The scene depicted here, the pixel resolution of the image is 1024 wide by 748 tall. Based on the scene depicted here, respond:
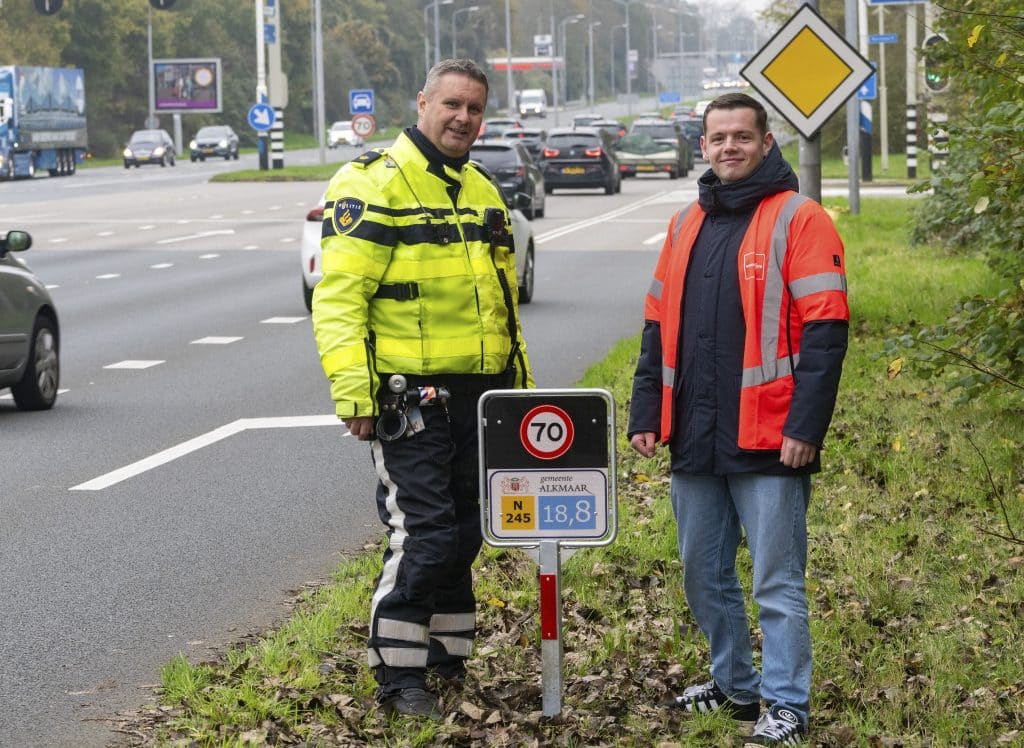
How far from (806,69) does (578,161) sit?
36203mm

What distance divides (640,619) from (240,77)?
104559 mm

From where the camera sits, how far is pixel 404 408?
511 centimetres

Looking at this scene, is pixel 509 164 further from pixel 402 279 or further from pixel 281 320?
pixel 402 279

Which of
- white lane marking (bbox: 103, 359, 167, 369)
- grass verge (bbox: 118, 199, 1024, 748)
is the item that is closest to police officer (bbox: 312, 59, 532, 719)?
grass verge (bbox: 118, 199, 1024, 748)

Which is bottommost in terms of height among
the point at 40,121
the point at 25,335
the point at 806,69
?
the point at 25,335

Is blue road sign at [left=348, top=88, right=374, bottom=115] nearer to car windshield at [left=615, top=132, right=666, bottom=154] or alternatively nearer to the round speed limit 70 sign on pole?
car windshield at [left=615, top=132, right=666, bottom=154]

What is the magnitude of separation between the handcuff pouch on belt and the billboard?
91.0 metres

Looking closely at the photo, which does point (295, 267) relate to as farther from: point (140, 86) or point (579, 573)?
point (140, 86)

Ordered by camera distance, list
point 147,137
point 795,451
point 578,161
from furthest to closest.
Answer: point 147,137
point 578,161
point 795,451

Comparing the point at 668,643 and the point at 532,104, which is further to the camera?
the point at 532,104

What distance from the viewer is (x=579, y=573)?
7.06 metres

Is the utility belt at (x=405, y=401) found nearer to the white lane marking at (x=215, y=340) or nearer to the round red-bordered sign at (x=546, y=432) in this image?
the round red-bordered sign at (x=546, y=432)

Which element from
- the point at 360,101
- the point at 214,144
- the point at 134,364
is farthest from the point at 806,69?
the point at 214,144

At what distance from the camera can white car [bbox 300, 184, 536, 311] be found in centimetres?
1827
